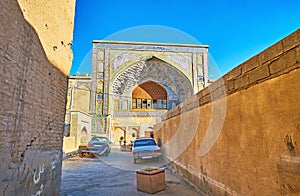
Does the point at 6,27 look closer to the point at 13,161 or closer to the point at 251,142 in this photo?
the point at 13,161

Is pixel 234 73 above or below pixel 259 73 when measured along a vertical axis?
above

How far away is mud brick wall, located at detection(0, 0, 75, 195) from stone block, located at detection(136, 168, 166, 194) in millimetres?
1959

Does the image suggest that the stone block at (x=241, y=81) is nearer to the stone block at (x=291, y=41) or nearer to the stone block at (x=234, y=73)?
the stone block at (x=234, y=73)

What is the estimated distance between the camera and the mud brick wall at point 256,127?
2053mm

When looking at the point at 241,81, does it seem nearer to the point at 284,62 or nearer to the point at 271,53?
the point at 271,53

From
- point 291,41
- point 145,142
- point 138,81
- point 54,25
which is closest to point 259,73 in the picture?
point 291,41

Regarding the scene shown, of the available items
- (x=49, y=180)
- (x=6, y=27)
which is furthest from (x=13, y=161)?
(x=6, y=27)

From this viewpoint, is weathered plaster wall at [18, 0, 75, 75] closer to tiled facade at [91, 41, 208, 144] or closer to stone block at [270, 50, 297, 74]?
stone block at [270, 50, 297, 74]

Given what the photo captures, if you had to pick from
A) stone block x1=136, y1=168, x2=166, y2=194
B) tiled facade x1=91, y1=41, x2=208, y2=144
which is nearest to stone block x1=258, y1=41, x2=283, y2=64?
stone block x1=136, y1=168, x2=166, y2=194

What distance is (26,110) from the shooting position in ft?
9.81

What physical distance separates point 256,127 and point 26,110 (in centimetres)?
331

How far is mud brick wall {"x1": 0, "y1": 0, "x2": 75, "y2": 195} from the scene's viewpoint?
249cm

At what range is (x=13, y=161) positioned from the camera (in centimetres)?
265

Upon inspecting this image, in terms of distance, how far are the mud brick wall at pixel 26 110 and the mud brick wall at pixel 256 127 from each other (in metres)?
3.19
